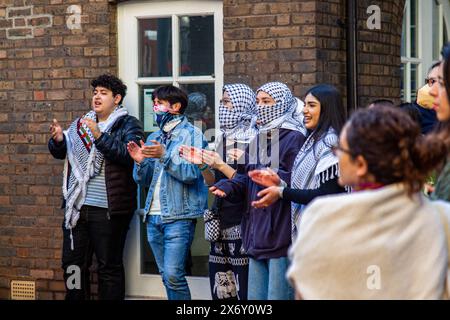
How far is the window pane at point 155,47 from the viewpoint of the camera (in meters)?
8.16

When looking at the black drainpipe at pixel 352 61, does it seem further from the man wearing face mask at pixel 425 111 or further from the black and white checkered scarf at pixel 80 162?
the black and white checkered scarf at pixel 80 162

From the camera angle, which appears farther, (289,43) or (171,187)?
(289,43)

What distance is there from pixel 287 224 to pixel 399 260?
2871 millimetres

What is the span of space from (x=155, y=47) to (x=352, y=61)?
163 centimetres

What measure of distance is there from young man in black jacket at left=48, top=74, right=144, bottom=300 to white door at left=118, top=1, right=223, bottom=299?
0.47m

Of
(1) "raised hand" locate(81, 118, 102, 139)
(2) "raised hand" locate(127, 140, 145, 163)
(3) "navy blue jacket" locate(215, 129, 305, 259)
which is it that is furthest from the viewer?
(1) "raised hand" locate(81, 118, 102, 139)

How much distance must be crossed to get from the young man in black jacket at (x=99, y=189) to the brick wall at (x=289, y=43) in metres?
0.92

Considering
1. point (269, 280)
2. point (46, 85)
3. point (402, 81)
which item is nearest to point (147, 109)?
point (46, 85)

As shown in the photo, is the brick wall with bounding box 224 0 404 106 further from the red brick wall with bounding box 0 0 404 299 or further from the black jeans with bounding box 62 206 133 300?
the black jeans with bounding box 62 206 133 300

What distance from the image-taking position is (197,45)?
26.4 ft

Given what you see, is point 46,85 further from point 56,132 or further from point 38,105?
point 56,132

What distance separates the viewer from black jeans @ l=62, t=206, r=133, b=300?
7.66 m

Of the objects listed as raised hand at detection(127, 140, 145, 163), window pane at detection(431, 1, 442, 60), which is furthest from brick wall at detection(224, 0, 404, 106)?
window pane at detection(431, 1, 442, 60)

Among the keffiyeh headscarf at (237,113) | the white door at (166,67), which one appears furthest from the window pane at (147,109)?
the keffiyeh headscarf at (237,113)
